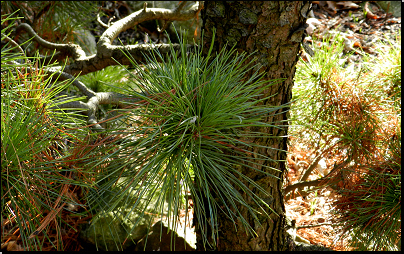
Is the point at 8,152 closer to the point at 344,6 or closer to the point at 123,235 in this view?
the point at 123,235

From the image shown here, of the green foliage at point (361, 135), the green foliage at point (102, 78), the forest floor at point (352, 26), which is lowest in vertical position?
the green foliage at point (361, 135)

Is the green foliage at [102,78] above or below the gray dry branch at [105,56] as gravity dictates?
above

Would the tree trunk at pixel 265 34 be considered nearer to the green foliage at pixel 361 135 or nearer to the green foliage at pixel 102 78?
the green foliage at pixel 361 135

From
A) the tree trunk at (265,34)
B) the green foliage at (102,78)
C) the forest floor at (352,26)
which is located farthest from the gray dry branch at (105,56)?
the forest floor at (352,26)

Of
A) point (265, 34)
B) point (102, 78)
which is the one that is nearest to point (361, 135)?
point (265, 34)

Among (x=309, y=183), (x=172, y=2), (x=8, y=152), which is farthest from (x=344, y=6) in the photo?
(x=8, y=152)

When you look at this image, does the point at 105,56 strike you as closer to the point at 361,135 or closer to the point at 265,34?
the point at 265,34

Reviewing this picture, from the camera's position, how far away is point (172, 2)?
239 centimetres

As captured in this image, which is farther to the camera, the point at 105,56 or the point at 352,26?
the point at 352,26

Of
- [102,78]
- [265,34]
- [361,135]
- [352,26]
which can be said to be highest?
[352,26]

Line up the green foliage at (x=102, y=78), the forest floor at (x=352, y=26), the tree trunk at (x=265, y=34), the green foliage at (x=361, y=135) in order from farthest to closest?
the forest floor at (x=352, y=26)
the green foliage at (x=102, y=78)
the green foliage at (x=361, y=135)
the tree trunk at (x=265, y=34)

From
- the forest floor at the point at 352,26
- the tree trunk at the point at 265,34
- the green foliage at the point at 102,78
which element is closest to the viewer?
the tree trunk at the point at 265,34

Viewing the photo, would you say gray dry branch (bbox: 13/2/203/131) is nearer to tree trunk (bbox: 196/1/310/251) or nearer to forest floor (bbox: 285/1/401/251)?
tree trunk (bbox: 196/1/310/251)

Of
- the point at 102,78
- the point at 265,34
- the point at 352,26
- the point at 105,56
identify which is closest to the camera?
the point at 265,34
